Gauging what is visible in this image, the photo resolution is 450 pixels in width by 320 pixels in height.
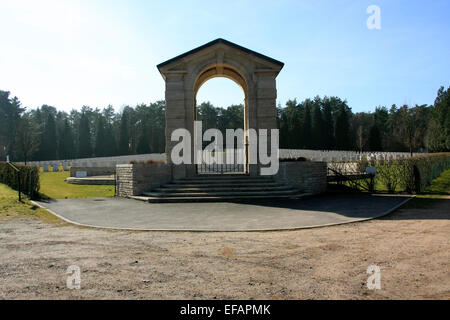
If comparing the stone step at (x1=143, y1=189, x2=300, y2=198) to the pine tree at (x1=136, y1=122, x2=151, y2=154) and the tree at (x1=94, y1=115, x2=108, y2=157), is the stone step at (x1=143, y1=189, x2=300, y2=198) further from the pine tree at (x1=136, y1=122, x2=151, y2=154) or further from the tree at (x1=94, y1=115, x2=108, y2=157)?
the tree at (x1=94, y1=115, x2=108, y2=157)

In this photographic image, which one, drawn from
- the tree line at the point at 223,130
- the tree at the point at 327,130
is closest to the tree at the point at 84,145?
the tree line at the point at 223,130

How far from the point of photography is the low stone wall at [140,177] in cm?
1315

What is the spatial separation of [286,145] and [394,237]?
53.9 m

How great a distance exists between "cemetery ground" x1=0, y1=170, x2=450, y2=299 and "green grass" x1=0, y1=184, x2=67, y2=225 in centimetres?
156

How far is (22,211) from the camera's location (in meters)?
10.6

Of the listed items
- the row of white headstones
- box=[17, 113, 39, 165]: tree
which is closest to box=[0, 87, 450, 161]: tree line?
box=[17, 113, 39, 165]: tree

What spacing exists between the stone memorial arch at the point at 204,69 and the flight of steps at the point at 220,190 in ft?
2.76

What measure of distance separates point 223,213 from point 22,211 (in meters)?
7.04

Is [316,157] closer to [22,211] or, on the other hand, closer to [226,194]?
[226,194]

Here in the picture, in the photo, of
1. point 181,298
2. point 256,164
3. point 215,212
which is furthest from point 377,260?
point 256,164

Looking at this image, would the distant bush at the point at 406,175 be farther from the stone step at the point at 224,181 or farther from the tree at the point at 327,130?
the tree at the point at 327,130

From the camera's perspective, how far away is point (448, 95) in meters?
54.3

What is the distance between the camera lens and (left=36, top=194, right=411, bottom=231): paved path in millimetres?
7969
